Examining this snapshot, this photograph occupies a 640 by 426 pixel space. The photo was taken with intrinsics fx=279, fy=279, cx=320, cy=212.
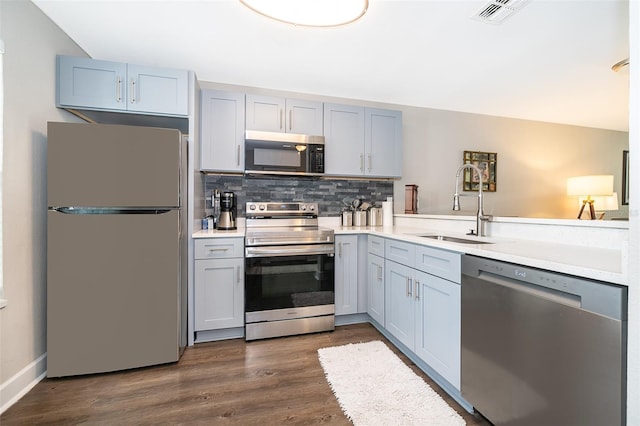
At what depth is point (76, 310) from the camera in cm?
187

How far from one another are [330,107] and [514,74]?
183 cm

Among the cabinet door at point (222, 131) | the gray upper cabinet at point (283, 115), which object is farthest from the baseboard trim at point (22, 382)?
the gray upper cabinet at point (283, 115)

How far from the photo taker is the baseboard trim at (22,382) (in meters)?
1.57

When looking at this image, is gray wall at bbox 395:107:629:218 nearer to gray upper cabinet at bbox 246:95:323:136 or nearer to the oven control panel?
the oven control panel

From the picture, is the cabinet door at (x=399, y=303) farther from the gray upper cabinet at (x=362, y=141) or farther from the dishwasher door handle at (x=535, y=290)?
the gray upper cabinet at (x=362, y=141)

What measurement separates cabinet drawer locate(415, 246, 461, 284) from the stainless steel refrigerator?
1.76 meters

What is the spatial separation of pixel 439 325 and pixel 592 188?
3.48m

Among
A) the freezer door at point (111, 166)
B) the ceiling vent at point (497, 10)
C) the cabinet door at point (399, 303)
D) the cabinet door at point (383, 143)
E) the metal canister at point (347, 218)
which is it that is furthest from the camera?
the metal canister at point (347, 218)

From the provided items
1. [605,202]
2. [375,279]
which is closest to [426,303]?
[375,279]

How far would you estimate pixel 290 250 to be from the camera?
2496 millimetres

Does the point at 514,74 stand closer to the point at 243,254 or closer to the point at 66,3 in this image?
the point at 243,254

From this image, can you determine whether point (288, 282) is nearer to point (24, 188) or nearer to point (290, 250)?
point (290, 250)

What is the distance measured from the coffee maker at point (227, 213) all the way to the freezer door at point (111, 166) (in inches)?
24.1

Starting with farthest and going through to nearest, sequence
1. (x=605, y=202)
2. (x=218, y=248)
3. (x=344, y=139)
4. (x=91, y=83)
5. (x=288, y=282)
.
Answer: (x=605, y=202), (x=344, y=139), (x=288, y=282), (x=218, y=248), (x=91, y=83)
